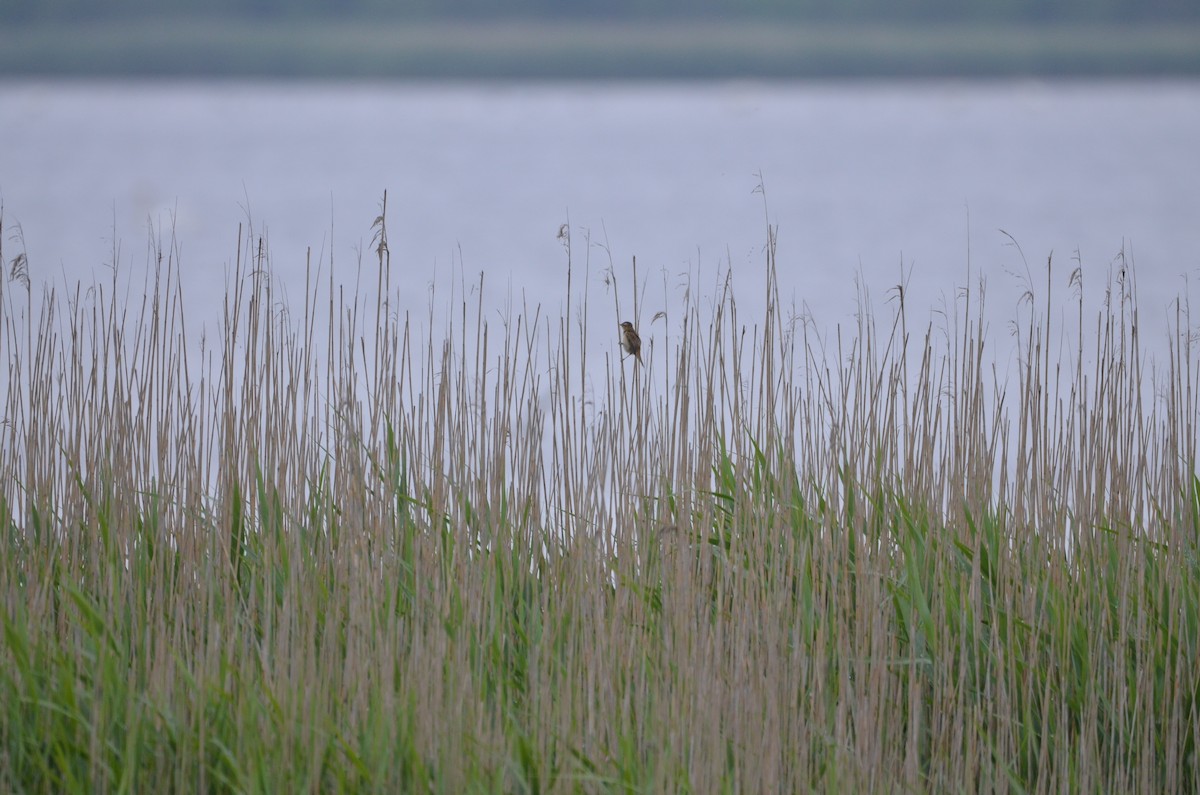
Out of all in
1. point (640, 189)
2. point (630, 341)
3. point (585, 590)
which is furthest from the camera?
point (640, 189)

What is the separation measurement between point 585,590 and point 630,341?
1.56 feet

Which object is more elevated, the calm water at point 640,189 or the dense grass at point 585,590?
the calm water at point 640,189

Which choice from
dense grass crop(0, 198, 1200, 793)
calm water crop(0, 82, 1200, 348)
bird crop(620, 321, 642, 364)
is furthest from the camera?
A: calm water crop(0, 82, 1200, 348)

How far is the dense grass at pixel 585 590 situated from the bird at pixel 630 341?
0.25ft

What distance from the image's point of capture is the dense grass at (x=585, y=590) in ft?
5.56

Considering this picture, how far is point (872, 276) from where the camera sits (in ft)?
48.4

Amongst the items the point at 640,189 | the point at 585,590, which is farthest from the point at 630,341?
the point at 640,189

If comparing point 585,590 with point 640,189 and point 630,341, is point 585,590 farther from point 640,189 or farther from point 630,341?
point 640,189

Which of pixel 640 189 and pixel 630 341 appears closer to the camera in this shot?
pixel 630 341

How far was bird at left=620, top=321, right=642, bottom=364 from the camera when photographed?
89.4 inches

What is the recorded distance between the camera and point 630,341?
2293 mm

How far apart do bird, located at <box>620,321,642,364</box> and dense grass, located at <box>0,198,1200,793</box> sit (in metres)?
0.07

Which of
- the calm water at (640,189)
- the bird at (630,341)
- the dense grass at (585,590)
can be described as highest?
the calm water at (640,189)

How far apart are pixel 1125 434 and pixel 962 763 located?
2.61 ft
